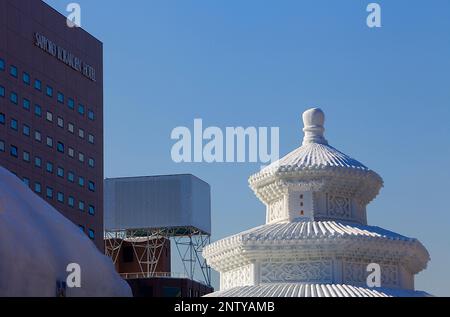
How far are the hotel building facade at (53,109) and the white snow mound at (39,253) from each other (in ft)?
276

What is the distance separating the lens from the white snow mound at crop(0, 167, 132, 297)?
98.0ft

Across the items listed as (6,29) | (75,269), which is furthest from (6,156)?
(75,269)

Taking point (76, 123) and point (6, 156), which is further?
point (76, 123)

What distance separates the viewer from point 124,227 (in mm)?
151250

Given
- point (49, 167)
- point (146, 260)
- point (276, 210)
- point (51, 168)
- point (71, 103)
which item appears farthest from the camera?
point (146, 260)

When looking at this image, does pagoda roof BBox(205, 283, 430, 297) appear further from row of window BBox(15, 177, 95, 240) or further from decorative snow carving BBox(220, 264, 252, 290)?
row of window BBox(15, 177, 95, 240)

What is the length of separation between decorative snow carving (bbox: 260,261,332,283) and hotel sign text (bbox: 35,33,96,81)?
3357 inches

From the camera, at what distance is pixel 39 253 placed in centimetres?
3109

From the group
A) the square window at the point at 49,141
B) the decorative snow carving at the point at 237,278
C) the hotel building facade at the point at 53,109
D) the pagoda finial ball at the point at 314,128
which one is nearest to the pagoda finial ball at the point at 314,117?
the pagoda finial ball at the point at 314,128

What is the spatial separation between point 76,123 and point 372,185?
90.1m

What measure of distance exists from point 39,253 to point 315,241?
55.8 ft

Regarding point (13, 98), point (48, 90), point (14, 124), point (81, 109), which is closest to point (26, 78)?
point (13, 98)

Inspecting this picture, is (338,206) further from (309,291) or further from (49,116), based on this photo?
(49,116)
